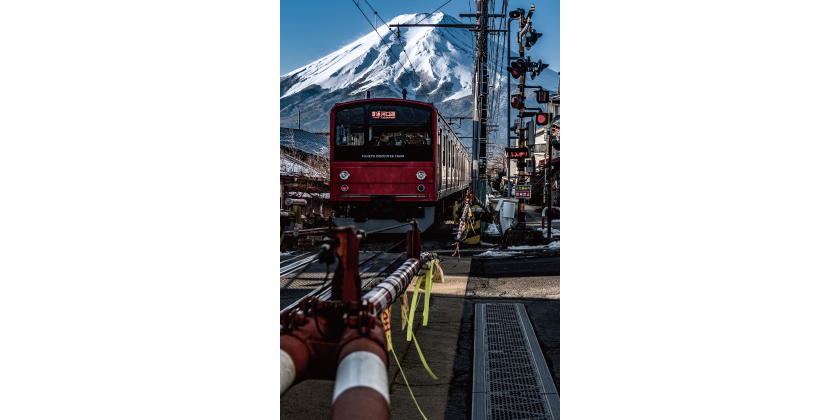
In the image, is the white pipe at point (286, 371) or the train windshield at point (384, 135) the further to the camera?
the train windshield at point (384, 135)

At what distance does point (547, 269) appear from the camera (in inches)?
305

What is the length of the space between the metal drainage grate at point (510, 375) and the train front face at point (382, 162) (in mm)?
5239

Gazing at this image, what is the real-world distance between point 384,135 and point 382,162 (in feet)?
1.91

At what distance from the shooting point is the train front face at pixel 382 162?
31.8 feet

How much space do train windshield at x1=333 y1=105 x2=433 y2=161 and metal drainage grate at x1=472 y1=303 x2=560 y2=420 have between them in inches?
217

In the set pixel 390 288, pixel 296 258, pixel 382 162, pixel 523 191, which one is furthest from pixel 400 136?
pixel 390 288

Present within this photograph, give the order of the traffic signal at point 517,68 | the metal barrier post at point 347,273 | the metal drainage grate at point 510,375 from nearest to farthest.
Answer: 1. the metal barrier post at point 347,273
2. the metal drainage grate at point 510,375
3. the traffic signal at point 517,68

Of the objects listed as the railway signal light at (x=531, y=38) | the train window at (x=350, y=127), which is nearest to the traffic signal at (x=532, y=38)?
the railway signal light at (x=531, y=38)

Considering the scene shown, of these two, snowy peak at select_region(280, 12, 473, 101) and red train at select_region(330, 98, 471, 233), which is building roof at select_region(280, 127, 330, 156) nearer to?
red train at select_region(330, 98, 471, 233)

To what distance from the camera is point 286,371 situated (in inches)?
77.0

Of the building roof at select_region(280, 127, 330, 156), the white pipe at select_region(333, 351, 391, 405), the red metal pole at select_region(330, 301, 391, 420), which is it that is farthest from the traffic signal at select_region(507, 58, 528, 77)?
the building roof at select_region(280, 127, 330, 156)

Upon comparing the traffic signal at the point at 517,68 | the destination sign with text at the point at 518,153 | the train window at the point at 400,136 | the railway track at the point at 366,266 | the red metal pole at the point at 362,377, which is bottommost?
the railway track at the point at 366,266

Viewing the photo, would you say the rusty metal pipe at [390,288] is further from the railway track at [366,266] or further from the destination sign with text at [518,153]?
the destination sign with text at [518,153]
